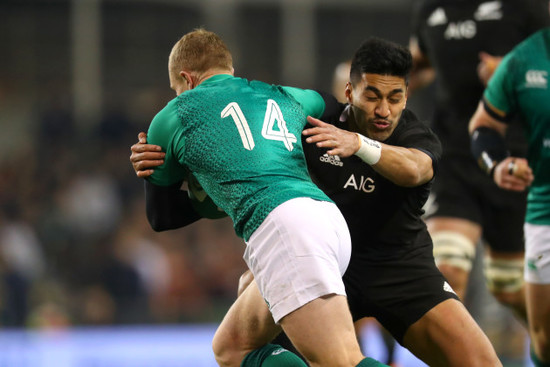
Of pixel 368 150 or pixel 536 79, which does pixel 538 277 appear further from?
pixel 368 150

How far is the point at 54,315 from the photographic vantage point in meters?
9.38

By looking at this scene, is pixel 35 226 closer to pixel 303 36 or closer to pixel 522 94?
pixel 303 36

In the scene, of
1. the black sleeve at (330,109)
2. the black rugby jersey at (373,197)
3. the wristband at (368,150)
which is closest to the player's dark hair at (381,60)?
the black sleeve at (330,109)

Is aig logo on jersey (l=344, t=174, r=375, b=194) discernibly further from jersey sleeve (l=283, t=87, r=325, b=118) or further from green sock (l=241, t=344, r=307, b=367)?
green sock (l=241, t=344, r=307, b=367)

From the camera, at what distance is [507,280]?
19.1 feet

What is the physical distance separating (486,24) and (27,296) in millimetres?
5895

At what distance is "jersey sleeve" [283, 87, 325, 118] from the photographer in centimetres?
383

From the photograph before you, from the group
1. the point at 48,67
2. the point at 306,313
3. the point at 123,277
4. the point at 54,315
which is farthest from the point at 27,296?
the point at 306,313

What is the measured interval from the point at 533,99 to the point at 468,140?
112 cm

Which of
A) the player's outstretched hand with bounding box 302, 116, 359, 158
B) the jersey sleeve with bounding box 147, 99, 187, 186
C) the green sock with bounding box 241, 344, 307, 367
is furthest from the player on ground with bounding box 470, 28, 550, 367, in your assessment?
the jersey sleeve with bounding box 147, 99, 187, 186

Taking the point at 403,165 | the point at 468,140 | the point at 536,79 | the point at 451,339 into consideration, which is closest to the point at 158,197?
the point at 403,165

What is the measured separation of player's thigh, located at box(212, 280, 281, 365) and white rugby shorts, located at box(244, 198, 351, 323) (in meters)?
0.46

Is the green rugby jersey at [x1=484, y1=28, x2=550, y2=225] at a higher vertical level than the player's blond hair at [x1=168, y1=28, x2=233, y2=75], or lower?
lower

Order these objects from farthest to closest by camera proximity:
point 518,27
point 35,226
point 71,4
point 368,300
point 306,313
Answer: point 71,4 → point 35,226 → point 518,27 → point 368,300 → point 306,313
